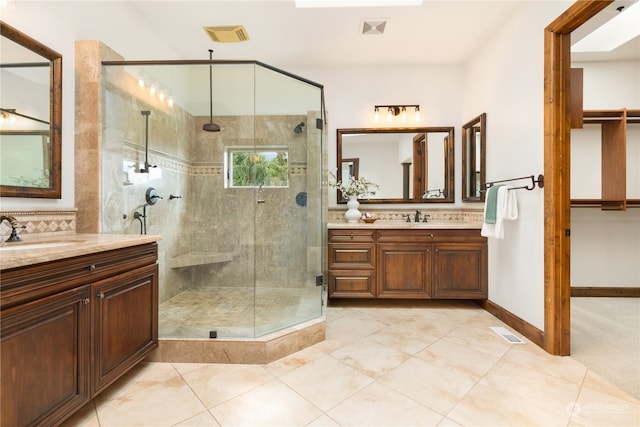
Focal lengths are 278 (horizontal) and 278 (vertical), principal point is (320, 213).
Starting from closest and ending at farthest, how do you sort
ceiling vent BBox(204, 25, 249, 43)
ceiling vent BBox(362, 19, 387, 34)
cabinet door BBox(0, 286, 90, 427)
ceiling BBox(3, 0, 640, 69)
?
cabinet door BBox(0, 286, 90, 427)
ceiling BBox(3, 0, 640, 69)
ceiling vent BBox(362, 19, 387, 34)
ceiling vent BBox(204, 25, 249, 43)

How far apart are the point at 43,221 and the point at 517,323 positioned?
11.5 feet

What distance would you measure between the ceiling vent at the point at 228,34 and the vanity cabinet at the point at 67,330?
7.38 feet

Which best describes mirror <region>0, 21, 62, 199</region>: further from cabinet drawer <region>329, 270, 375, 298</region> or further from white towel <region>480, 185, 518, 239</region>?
white towel <region>480, 185, 518, 239</region>

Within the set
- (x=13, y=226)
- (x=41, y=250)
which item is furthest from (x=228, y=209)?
(x=41, y=250)

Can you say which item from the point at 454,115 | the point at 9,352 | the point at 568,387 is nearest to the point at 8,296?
the point at 9,352

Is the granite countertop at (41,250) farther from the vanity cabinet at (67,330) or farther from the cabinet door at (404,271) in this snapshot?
the cabinet door at (404,271)

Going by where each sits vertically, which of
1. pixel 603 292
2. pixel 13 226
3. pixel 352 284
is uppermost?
pixel 13 226

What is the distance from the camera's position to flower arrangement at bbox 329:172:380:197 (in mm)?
3337

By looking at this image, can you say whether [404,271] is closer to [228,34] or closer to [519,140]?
[519,140]

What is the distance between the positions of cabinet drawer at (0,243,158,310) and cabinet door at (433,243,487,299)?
2.61 metres

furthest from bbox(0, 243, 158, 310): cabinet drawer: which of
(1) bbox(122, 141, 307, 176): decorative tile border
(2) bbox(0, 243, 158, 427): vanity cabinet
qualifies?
(1) bbox(122, 141, 307, 176): decorative tile border

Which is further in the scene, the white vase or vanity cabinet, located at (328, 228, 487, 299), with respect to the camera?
the white vase

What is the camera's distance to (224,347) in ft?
6.06

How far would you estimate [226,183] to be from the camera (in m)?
2.93
